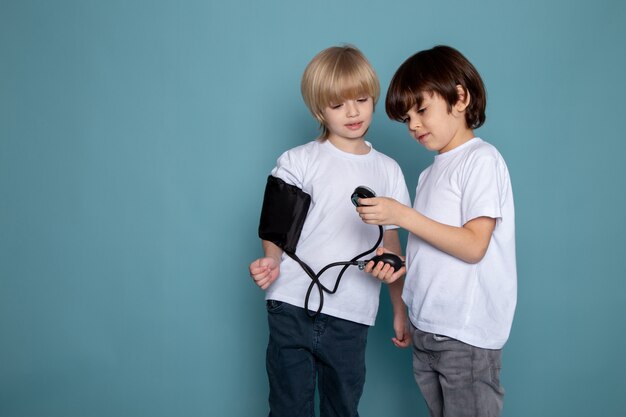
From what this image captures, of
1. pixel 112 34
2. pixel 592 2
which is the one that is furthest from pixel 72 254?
pixel 592 2

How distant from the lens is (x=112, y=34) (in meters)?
2.34

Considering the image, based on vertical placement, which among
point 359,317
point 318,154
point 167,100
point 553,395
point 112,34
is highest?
point 112,34

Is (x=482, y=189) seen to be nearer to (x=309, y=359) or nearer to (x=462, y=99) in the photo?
(x=462, y=99)

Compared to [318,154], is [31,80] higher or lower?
higher

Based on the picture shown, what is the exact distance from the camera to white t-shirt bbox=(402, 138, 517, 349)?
4.46 feet

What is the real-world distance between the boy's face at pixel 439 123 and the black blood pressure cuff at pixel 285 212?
1.19 feet

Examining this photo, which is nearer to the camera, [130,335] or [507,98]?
[507,98]

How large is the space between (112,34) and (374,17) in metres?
1.03

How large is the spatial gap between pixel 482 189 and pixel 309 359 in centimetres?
66

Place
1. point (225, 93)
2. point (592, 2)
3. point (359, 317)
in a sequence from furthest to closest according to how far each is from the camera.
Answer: point (225, 93) < point (592, 2) < point (359, 317)

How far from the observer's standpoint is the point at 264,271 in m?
1.57

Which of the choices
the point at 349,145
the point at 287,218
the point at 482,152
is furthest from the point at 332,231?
the point at 482,152

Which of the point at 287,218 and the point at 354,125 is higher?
the point at 354,125

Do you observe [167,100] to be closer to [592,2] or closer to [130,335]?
[130,335]
